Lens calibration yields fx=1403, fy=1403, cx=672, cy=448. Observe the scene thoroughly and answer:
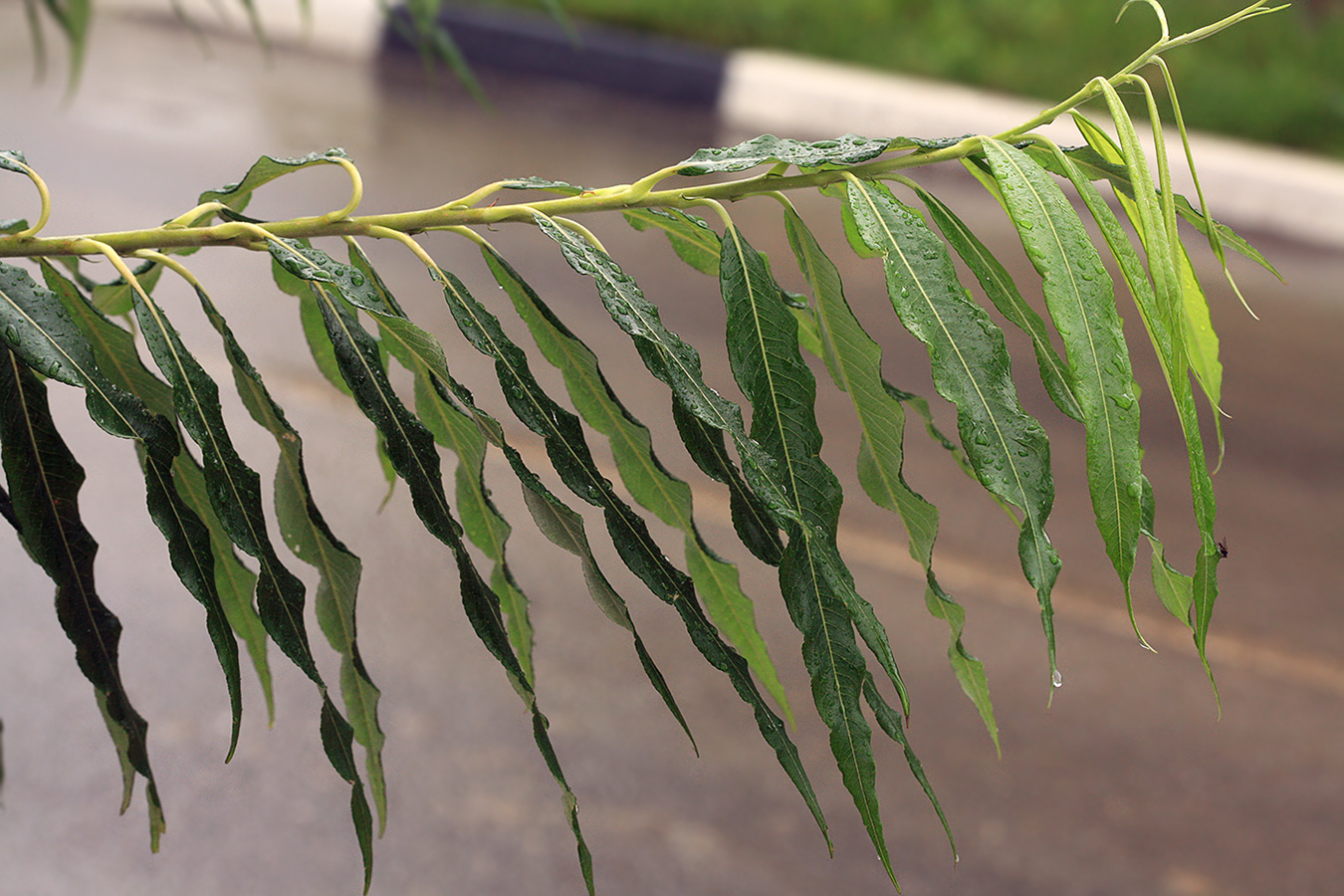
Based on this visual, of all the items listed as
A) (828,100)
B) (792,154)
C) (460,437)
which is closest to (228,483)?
(460,437)

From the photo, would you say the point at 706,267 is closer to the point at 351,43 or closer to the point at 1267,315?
the point at 1267,315

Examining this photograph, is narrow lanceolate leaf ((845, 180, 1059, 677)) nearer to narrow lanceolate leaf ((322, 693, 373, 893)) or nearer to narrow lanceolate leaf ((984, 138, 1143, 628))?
narrow lanceolate leaf ((984, 138, 1143, 628))

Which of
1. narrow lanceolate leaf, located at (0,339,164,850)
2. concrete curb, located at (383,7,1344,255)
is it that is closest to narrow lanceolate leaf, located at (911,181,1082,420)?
narrow lanceolate leaf, located at (0,339,164,850)

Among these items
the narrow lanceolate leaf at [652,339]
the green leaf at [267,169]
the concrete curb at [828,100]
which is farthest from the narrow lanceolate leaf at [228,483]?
the concrete curb at [828,100]

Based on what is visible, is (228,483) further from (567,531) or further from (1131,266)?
(1131,266)

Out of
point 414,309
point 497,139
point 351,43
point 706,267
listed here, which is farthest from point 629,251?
point 706,267

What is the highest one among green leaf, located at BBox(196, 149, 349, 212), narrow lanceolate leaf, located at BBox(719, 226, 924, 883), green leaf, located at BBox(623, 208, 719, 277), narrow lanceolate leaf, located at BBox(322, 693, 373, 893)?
green leaf, located at BBox(196, 149, 349, 212)

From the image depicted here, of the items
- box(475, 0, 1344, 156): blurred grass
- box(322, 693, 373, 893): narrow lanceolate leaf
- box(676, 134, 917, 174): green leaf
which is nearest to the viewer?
box(676, 134, 917, 174): green leaf
